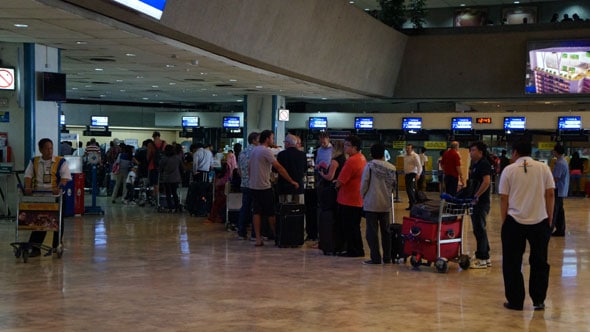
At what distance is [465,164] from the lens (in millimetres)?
23688

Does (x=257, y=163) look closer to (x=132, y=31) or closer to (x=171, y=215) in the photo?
(x=132, y=31)

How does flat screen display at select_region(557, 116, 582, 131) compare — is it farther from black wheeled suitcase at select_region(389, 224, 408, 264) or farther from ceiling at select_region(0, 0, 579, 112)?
black wheeled suitcase at select_region(389, 224, 408, 264)

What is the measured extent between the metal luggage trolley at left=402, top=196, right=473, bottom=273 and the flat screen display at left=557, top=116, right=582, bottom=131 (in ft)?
58.3

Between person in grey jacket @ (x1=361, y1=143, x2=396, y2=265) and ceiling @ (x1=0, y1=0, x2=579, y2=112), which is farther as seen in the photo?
ceiling @ (x1=0, y1=0, x2=579, y2=112)

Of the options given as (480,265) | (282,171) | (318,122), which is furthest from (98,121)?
(480,265)

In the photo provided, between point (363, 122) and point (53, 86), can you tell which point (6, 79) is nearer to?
point (53, 86)

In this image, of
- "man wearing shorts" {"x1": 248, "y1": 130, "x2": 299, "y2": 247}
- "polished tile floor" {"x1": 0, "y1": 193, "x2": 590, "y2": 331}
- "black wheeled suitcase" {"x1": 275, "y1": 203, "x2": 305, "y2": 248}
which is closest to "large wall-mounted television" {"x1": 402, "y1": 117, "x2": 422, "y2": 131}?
"polished tile floor" {"x1": 0, "y1": 193, "x2": 590, "y2": 331}

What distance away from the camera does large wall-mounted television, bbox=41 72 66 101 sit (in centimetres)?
1434

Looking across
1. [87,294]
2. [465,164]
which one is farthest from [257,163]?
[465,164]

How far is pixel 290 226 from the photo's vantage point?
455 inches

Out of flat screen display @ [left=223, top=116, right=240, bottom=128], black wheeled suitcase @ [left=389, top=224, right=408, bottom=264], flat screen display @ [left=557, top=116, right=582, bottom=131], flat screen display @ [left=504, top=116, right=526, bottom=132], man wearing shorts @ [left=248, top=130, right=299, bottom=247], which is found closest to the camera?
black wheeled suitcase @ [left=389, top=224, right=408, bottom=264]

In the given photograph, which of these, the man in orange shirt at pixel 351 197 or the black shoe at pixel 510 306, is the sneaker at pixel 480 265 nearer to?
the man in orange shirt at pixel 351 197

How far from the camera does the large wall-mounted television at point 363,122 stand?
95.0 feet

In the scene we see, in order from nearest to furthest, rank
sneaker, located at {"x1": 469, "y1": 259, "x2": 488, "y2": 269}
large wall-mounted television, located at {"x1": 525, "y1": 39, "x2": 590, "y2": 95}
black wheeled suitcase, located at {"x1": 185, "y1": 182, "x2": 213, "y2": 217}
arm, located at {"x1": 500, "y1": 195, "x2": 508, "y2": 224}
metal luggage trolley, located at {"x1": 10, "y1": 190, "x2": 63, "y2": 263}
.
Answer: arm, located at {"x1": 500, "y1": 195, "x2": 508, "y2": 224} < metal luggage trolley, located at {"x1": 10, "y1": 190, "x2": 63, "y2": 263} < sneaker, located at {"x1": 469, "y1": 259, "x2": 488, "y2": 269} < black wheeled suitcase, located at {"x1": 185, "y1": 182, "x2": 213, "y2": 217} < large wall-mounted television, located at {"x1": 525, "y1": 39, "x2": 590, "y2": 95}
